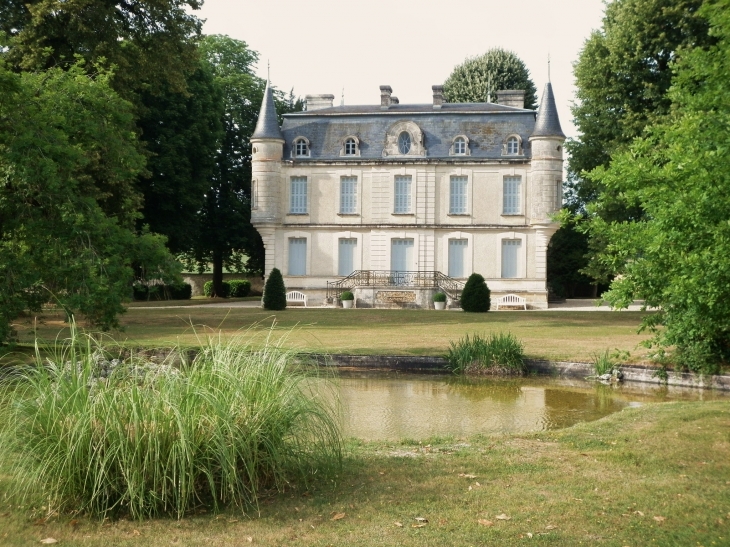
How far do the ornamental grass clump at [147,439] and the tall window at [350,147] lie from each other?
93.5 feet

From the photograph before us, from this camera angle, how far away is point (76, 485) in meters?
4.86

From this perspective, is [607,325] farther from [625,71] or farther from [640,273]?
[640,273]

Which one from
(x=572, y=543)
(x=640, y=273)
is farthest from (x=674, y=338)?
(x=572, y=543)

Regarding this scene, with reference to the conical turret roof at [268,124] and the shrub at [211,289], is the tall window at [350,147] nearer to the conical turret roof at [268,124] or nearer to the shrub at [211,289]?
the conical turret roof at [268,124]

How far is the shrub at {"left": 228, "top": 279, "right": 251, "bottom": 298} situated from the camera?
139 ft

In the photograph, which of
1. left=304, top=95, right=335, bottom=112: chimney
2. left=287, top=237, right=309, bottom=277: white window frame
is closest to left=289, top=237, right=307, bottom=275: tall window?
left=287, top=237, right=309, bottom=277: white window frame

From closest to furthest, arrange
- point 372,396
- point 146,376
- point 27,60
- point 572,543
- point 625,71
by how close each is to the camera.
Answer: point 572,543, point 146,376, point 372,396, point 27,60, point 625,71

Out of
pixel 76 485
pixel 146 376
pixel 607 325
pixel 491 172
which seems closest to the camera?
pixel 76 485

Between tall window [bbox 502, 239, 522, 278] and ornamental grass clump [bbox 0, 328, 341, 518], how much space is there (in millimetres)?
27573

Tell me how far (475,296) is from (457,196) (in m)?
6.55

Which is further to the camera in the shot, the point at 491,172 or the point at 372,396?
the point at 491,172

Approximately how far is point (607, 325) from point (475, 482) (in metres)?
16.7

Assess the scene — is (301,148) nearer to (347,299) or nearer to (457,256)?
(347,299)

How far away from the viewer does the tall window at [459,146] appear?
32.8 meters
